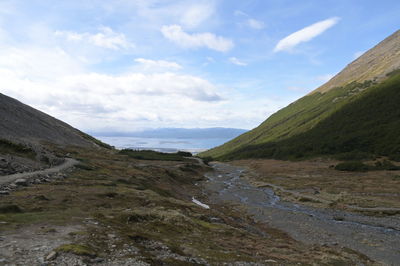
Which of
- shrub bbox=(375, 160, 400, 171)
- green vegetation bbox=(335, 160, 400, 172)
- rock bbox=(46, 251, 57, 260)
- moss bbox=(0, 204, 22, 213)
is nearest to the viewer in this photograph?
rock bbox=(46, 251, 57, 260)

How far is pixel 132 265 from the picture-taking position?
52.9 ft

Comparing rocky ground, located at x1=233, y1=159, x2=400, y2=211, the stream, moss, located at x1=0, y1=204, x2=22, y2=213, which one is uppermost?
moss, located at x1=0, y1=204, x2=22, y2=213

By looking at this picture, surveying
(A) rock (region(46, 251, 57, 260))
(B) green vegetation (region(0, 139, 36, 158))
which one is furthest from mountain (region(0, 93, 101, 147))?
(A) rock (region(46, 251, 57, 260))

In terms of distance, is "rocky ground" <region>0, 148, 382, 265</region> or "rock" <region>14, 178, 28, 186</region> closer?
"rocky ground" <region>0, 148, 382, 265</region>

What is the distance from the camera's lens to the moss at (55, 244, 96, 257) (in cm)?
1648

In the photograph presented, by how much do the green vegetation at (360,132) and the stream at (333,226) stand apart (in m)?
82.4

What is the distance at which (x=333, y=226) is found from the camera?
4375 centimetres

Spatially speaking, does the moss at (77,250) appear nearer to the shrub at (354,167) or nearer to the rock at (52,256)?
the rock at (52,256)

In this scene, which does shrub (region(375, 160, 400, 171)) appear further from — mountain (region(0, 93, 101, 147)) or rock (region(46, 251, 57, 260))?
mountain (region(0, 93, 101, 147))

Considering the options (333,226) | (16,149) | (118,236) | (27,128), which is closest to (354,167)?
(333,226)

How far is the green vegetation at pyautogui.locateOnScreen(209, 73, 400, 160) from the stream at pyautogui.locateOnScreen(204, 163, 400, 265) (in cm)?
8237

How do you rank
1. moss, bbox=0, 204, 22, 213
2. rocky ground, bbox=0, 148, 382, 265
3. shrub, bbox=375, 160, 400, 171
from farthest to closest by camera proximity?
shrub, bbox=375, 160, 400, 171 < moss, bbox=0, 204, 22, 213 < rocky ground, bbox=0, 148, 382, 265

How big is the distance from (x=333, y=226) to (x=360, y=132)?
131 m

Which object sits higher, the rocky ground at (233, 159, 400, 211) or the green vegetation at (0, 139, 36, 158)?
the green vegetation at (0, 139, 36, 158)
